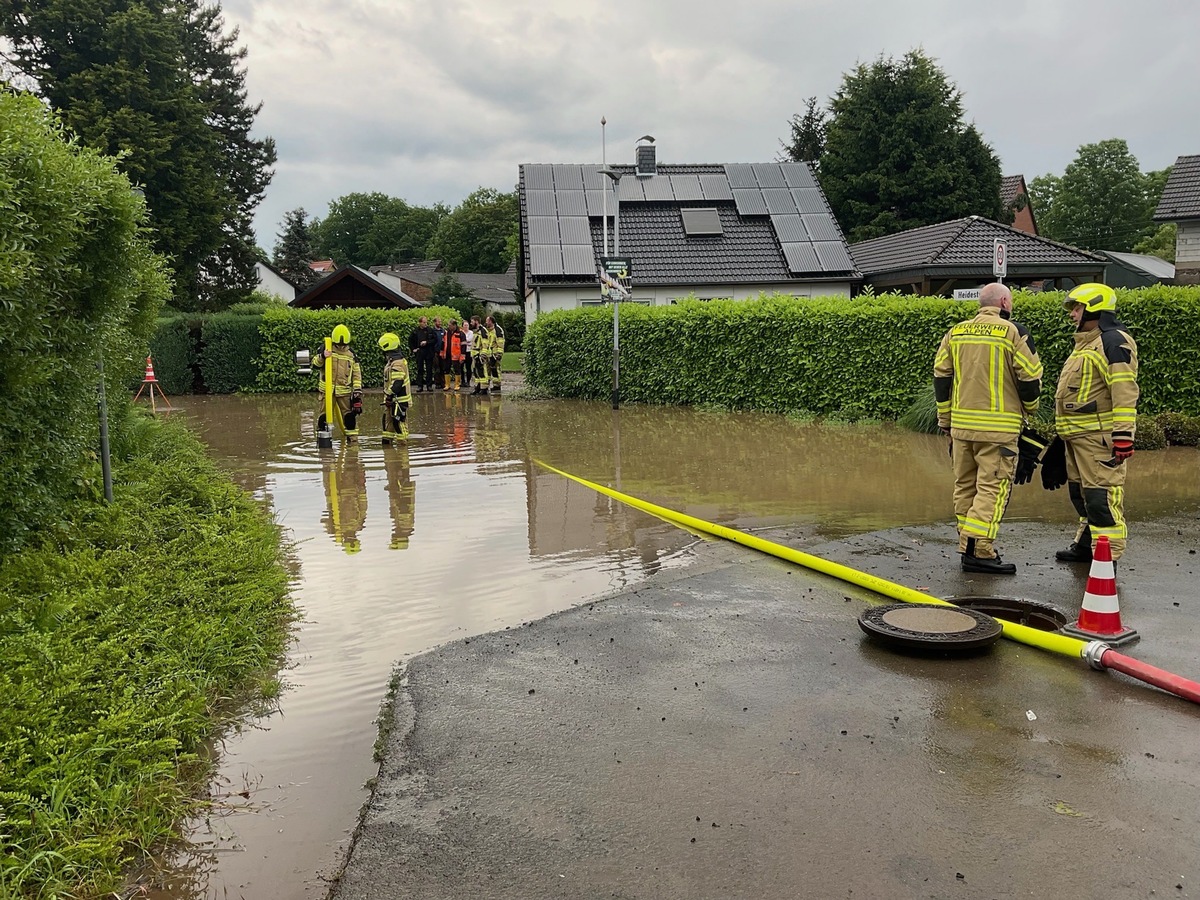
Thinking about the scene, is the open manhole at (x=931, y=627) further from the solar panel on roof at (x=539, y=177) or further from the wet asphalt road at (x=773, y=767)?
the solar panel on roof at (x=539, y=177)

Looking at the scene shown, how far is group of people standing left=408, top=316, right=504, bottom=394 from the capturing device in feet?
80.7

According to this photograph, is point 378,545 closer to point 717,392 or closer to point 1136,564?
point 1136,564

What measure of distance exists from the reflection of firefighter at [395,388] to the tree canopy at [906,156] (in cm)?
3255

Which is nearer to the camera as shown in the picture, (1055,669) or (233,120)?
(1055,669)

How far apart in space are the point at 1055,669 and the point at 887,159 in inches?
1640

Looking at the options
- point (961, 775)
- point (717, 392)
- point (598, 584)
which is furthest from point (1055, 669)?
point (717, 392)

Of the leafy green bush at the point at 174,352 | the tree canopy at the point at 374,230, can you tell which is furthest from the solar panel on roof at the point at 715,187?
the tree canopy at the point at 374,230

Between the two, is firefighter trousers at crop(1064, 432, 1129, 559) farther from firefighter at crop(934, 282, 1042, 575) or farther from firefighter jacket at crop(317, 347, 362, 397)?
firefighter jacket at crop(317, 347, 362, 397)

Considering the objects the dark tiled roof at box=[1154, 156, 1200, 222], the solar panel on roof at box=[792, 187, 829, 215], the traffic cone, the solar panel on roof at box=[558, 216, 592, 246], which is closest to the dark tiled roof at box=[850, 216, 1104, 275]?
the dark tiled roof at box=[1154, 156, 1200, 222]

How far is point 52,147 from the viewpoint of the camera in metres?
6.14

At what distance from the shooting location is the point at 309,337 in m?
28.6

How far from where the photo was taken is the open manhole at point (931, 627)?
16.8 feet

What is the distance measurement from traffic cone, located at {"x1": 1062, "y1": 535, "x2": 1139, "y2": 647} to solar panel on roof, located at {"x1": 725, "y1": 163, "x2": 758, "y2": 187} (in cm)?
2865

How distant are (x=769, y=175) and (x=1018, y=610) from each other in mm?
29007
